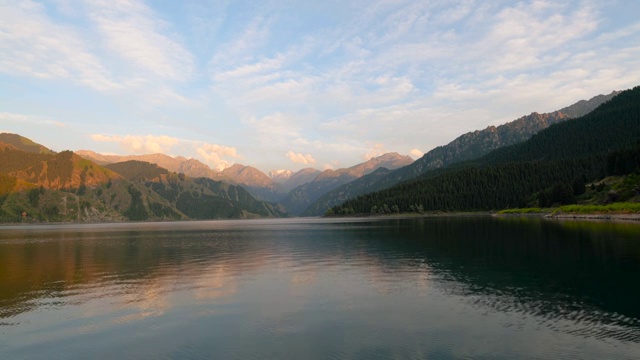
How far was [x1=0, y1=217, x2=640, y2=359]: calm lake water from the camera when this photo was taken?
2481 centimetres

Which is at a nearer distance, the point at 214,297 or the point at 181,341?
the point at 181,341

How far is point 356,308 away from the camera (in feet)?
114

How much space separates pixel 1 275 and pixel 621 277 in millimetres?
78705

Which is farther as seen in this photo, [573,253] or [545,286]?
[573,253]

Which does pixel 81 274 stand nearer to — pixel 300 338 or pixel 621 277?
pixel 300 338

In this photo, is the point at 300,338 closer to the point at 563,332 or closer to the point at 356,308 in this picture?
the point at 356,308

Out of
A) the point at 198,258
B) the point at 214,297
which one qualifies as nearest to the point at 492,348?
the point at 214,297

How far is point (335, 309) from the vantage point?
34.7 metres

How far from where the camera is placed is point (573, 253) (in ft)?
209

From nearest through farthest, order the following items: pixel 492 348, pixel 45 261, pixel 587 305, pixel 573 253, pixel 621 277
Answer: pixel 492 348, pixel 587 305, pixel 621 277, pixel 573 253, pixel 45 261

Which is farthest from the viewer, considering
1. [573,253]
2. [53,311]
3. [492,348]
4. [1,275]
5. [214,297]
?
[573,253]

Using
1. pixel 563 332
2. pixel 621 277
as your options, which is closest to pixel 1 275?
pixel 563 332

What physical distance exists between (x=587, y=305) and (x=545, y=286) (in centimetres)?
779

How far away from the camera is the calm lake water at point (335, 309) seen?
24812mm
